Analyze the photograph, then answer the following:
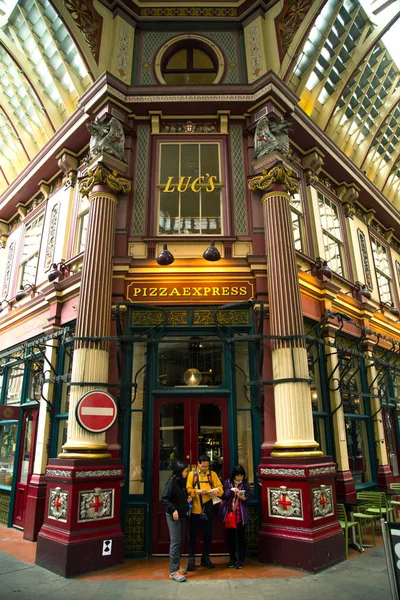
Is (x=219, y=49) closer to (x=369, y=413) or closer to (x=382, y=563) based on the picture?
(x=369, y=413)

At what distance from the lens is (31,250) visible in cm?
1362

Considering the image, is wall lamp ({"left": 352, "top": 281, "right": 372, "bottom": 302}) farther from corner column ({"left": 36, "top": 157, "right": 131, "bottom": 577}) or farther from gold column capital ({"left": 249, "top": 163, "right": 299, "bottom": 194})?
corner column ({"left": 36, "top": 157, "right": 131, "bottom": 577})

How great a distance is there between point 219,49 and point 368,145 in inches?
250

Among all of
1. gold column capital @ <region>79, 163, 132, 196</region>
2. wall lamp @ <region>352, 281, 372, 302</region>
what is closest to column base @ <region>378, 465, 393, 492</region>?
wall lamp @ <region>352, 281, 372, 302</region>

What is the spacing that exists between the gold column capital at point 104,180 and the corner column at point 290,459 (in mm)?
3325

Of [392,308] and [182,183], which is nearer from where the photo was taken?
[182,183]

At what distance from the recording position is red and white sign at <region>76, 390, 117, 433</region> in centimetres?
784

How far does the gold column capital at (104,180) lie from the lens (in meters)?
9.54

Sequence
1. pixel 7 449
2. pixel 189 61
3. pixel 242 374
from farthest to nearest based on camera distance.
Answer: pixel 7 449, pixel 189 61, pixel 242 374

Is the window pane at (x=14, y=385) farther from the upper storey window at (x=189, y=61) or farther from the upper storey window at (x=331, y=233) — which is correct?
the upper storey window at (x=331, y=233)

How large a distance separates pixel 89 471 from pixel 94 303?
123 inches

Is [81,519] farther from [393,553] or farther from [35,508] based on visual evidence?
[393,553]

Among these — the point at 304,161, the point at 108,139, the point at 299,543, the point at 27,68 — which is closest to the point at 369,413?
the point at 299,543

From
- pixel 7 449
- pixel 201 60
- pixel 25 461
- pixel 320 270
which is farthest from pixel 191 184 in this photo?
pixel 7 449
